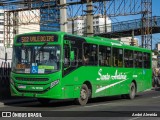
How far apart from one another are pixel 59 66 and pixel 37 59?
0.98m

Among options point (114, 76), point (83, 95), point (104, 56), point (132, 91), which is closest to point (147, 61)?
point (132, 91)

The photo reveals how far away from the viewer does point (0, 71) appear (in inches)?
805

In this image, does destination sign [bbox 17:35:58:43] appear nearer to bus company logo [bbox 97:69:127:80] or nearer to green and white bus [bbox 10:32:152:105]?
green and white bus [bbox 10:32:152:105]

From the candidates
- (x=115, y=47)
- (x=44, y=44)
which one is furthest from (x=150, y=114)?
(x=115, y=47)

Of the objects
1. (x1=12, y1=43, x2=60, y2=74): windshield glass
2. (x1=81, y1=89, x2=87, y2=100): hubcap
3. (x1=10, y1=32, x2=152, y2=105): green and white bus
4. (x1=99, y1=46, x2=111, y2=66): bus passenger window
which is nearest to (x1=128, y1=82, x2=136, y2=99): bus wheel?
→ (x1=10, y1=32, x2=152, y2=105): green and white bus

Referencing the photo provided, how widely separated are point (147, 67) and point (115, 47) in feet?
17.3

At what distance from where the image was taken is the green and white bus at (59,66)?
15.9m

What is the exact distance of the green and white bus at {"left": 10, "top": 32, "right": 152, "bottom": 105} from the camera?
52.1ft

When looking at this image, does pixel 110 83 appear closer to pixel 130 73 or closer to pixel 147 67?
pixel 130 73

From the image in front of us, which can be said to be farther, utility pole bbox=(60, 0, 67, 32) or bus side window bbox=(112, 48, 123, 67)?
utility pole bbox=(60, 0, 67, 32)

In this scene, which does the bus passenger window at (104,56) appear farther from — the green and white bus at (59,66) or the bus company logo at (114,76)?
the bus company logo at (114,76)

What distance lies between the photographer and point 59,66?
625 inches

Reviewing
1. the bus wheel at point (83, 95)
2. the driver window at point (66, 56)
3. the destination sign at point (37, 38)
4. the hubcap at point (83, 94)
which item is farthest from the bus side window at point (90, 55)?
the destination sign at point (37, 38)

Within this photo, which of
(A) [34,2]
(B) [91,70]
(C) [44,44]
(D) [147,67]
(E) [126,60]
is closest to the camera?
(C) [44,44]
